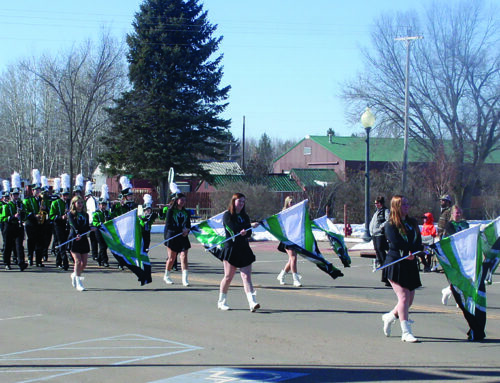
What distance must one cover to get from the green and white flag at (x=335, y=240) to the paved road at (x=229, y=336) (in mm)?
605

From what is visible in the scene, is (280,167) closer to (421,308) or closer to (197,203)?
(197,203)

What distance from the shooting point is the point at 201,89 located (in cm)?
4312

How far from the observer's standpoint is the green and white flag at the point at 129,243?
1239 cm

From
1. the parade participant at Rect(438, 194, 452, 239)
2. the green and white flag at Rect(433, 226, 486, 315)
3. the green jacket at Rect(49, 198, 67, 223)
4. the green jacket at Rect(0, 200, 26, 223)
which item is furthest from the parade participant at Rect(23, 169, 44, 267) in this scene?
the green and white flag at Rect(433, 226, 486, 315)

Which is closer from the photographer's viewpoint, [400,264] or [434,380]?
[434,380]

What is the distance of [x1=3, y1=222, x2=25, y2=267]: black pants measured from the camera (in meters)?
15.7

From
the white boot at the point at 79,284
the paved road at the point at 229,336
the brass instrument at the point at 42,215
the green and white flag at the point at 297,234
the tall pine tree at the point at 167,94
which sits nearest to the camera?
the paved road at the point at 229,336

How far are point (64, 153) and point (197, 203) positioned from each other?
1785 cm

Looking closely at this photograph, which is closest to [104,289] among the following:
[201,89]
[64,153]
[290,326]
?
[290,326]

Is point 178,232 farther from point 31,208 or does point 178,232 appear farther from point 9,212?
point 31,208

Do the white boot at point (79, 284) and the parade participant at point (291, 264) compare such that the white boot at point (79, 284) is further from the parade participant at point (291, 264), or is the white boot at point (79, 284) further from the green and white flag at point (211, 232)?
the parade participant at point (291, 264)

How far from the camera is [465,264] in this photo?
8.68 meters

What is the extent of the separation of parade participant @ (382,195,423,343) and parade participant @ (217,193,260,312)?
2458 mm

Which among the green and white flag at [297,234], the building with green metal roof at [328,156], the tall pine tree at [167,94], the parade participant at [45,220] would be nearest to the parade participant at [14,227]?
the parade participant at [45,220]
